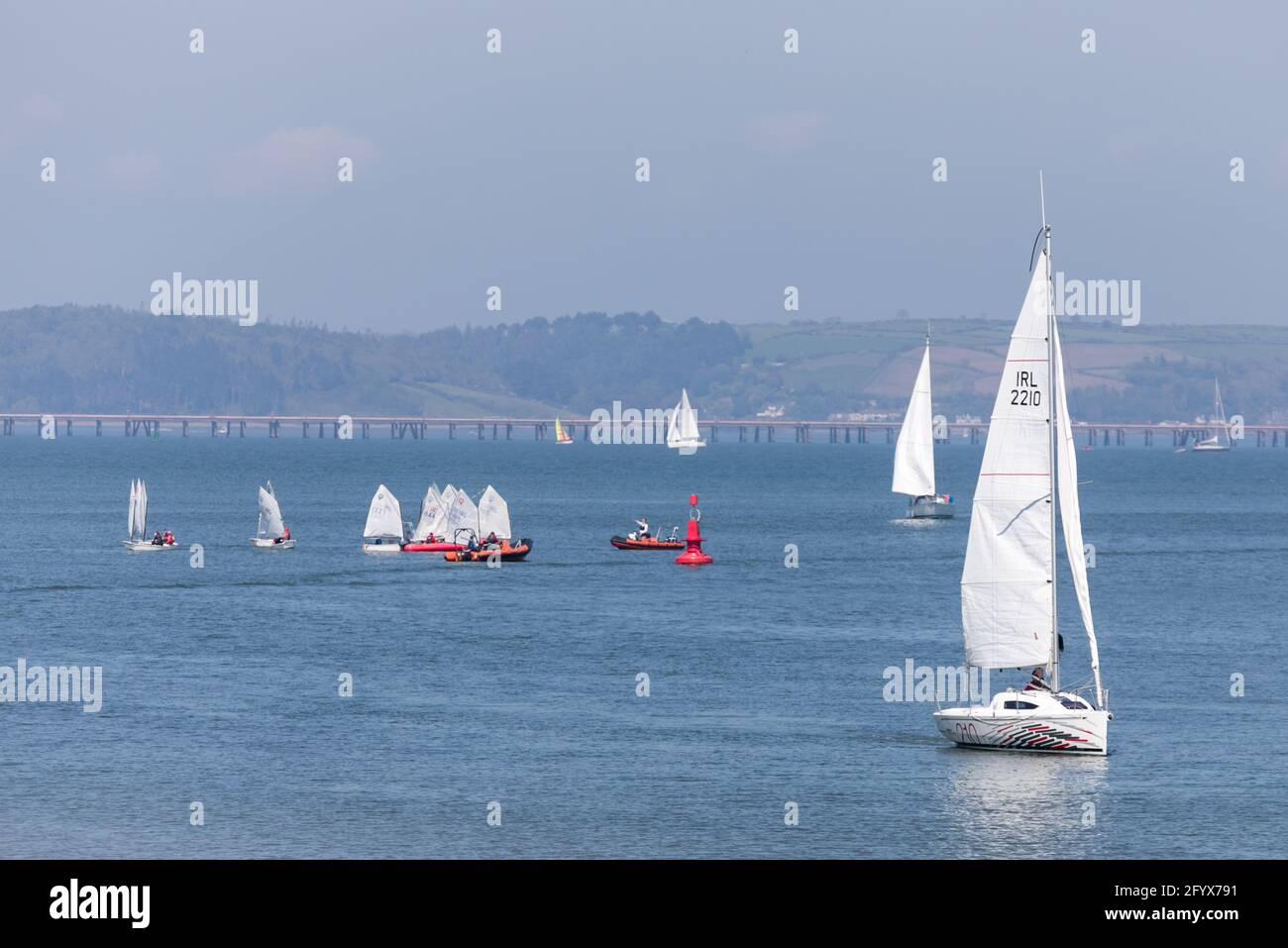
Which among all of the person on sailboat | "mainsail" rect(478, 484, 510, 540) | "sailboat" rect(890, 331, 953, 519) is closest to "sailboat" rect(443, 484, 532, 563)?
"mainsail" rect(478, 484, 510, 540)

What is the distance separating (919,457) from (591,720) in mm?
108386

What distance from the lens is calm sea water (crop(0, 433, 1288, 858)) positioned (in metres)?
44.6

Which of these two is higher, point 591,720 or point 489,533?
point 489,533

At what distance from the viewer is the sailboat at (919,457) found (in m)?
157

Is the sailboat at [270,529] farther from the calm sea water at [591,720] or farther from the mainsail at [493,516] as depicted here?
the mainsail at [493,516]

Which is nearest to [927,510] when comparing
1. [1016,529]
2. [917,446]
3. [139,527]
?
[917,446]

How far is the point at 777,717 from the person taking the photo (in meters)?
61.0

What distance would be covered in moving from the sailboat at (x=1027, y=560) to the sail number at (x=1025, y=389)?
3cm

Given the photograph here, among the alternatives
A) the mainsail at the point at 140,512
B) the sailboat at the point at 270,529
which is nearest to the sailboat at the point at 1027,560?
the sailboat at the point at 270,529

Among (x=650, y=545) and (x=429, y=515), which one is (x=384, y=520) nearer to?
(x=429, y=515)

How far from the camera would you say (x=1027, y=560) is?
5356 cm
